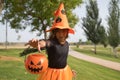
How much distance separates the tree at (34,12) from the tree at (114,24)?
1178 centimetres

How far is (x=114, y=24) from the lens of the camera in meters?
44.8

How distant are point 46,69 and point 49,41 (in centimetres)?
53

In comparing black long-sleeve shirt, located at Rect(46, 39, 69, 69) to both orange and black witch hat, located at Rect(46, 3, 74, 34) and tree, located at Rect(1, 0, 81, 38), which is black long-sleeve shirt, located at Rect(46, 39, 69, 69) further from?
tree, located at Rect(1, 0, 81, 38)

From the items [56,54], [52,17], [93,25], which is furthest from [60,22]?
[93,25]

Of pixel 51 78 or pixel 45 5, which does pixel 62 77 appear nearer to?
pixel 51 78

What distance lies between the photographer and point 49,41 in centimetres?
570

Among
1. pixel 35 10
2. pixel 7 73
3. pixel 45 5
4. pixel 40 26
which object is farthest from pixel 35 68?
pixel 40 26

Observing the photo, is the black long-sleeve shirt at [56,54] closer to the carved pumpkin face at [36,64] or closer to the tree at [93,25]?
the carved pumpkin face at [36,64]

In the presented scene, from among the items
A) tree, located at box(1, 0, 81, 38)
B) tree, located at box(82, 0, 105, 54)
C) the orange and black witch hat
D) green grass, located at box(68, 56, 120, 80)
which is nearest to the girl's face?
the orange and black witch hat

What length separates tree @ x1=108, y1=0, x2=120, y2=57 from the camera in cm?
4409

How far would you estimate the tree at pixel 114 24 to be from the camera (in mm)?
44094

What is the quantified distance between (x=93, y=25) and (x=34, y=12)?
18.4 metres

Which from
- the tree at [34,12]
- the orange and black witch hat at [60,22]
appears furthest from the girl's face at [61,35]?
the tree at [34,12]

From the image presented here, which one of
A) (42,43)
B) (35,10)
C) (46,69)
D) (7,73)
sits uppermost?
(35,10)
